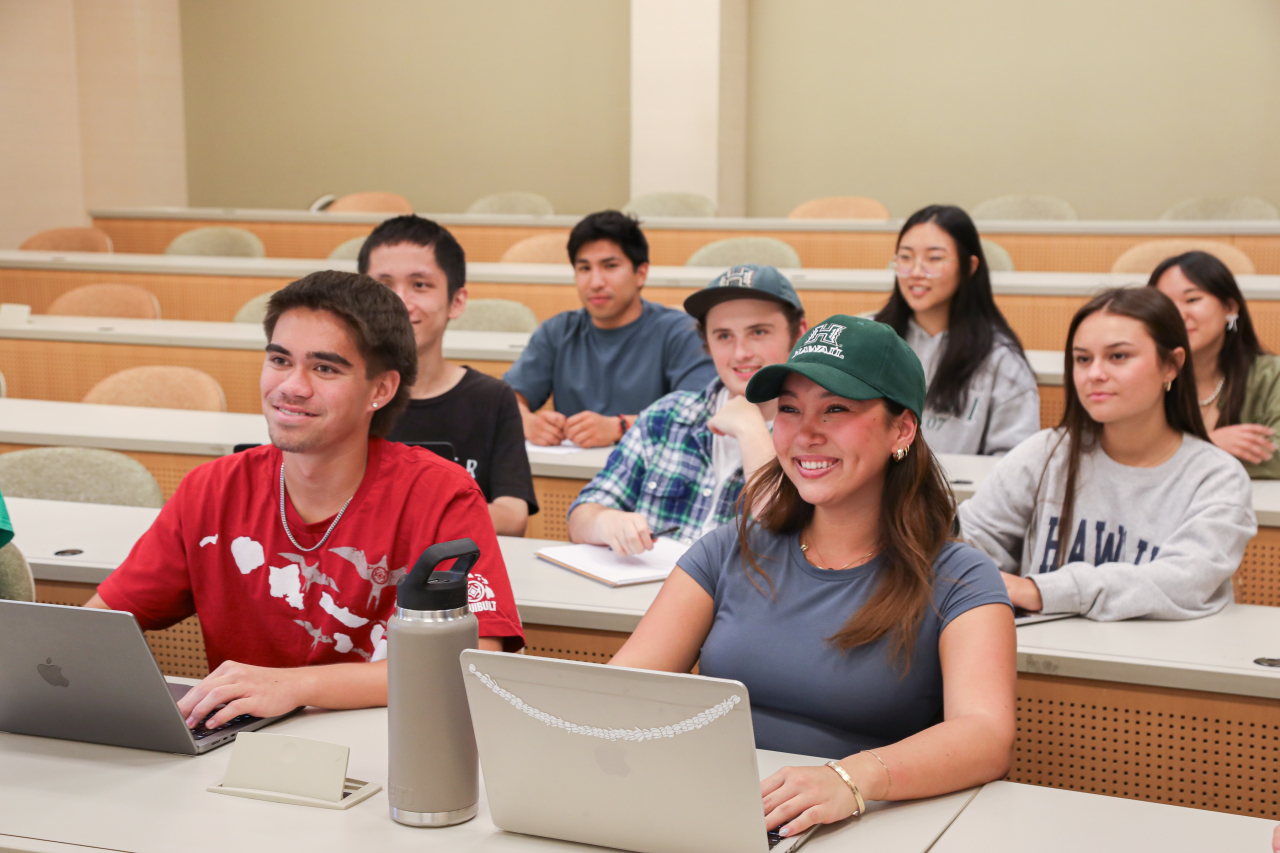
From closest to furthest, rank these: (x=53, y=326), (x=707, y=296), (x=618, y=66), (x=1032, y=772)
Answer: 1. (x=1032, y=772)
2. (x=707, y=296)
3. (x=53, y=326)
4. (x=618, y=66)

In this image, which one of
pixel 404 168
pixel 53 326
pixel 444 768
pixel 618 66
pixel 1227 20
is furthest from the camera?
pixel 404 168

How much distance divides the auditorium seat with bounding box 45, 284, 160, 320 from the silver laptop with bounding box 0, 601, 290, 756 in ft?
11.2

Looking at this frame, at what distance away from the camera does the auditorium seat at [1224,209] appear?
19.1 feet

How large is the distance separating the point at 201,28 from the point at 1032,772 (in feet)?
26.7

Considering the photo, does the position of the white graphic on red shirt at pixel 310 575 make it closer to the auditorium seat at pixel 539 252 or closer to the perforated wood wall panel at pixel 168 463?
the perforated wood wall panel at pixel 168 463

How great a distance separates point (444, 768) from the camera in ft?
3.33

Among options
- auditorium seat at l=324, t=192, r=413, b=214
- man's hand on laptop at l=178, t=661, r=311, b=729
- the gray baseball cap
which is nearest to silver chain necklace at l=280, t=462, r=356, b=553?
man's hand on laptop at l=178, t=661, r=311, b=729

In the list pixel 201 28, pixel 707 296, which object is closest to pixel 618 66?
pixel 201 28

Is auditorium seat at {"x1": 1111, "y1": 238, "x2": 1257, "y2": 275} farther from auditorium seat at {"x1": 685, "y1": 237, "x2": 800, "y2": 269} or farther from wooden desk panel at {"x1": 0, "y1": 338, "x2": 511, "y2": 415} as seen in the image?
wooden desk panel at {"x1": 0, "y1": 338, "x2": 511, "y2": 415}

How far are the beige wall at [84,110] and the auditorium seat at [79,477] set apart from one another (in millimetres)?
5276

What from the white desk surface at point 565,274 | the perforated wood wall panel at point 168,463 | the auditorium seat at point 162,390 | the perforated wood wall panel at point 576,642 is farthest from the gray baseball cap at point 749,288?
the white desk surface at point 565,274

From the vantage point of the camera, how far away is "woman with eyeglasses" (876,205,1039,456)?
2.80 m

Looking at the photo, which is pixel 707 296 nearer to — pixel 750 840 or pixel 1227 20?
pixel 750 840

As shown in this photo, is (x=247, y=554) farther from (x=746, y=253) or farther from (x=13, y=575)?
(x=746, y=253)
